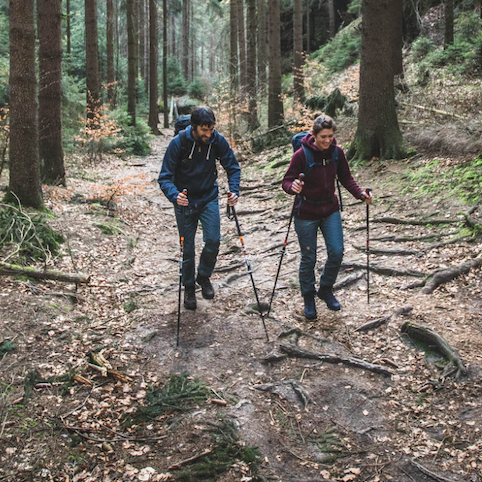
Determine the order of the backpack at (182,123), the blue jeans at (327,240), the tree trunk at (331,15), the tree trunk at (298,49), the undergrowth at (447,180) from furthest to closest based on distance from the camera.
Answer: the tree trunk at (331,15), the tree trunk at (298,49), the undergrowth at (447,180), the backpack at (182,123), the blue jeans at (327,240)

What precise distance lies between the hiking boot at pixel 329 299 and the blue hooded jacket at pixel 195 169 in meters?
1.65

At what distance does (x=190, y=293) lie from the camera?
5.98 meters

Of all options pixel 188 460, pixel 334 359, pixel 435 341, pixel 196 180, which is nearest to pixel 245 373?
pixel 334 359

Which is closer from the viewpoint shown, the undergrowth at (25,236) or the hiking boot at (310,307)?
the hiking boot at (310,307)

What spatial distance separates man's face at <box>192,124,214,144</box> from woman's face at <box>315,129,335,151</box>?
1213 mm

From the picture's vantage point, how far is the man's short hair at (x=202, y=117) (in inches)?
203

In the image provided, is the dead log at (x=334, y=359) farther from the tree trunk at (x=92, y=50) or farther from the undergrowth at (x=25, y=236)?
the tree trunk at (x=92, y=50)

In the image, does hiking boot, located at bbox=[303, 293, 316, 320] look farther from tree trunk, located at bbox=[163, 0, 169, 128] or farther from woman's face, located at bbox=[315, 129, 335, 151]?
tree trunk, located at bbox=[163, 0, 169, 128]

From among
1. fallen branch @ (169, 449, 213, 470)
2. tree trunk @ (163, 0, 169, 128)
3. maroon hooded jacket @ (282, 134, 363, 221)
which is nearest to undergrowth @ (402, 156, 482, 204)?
maroon hooded jacket @ (282, 134, 363, 221)

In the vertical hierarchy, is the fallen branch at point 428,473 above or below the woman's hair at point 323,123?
below

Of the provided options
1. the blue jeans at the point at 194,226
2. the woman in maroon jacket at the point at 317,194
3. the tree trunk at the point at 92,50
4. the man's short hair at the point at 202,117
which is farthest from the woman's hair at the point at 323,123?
the tree trunk at the point at 92,50

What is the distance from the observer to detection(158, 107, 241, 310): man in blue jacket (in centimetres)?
527

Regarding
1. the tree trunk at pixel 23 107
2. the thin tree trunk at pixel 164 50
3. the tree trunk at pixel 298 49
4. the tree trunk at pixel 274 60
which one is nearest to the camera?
the tree trunk at pixel 23 107

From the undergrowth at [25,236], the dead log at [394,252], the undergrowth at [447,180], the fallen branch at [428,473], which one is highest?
the undergrowth at [447,180]
